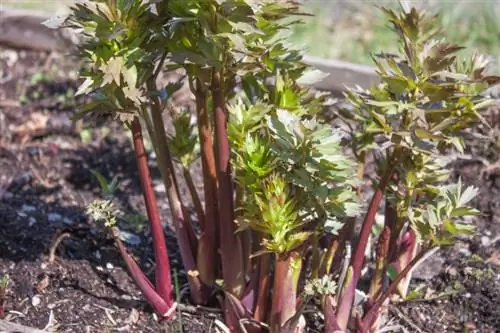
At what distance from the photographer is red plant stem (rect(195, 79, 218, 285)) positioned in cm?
193

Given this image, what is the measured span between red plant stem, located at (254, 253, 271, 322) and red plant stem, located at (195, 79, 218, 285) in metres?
0.15

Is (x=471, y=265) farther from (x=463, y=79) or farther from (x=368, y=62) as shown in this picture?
(x=368, y=62)

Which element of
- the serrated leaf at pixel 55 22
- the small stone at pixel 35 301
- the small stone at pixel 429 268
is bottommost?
the small stone at pixel 429 268

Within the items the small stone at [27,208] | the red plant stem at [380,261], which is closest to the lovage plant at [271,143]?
the red plant stem at [380,261]

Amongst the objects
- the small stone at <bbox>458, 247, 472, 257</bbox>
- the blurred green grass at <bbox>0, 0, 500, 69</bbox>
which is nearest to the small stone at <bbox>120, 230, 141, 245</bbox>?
the small stone at <bbox>458, 247, 472, 257</bbox>

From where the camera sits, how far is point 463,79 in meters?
1.71

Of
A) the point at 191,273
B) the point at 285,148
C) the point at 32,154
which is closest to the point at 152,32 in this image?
the point at 285,148

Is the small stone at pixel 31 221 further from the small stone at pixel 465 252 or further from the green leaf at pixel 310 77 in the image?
the small stone at pixel 465 252

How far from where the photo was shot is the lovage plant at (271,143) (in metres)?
1.73

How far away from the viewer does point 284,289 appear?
74.8 inches

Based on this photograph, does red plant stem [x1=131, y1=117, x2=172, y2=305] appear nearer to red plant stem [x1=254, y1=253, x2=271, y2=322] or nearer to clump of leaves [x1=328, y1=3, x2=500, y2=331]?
red plant stem [x1=254, y1=253, x2=271, y2=322]

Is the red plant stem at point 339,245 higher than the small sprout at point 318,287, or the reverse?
the small sprout at point 318,287

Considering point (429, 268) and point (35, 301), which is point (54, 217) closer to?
point (35, 301)

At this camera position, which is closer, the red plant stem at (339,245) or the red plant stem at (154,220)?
the red plant stem at (154,220)
